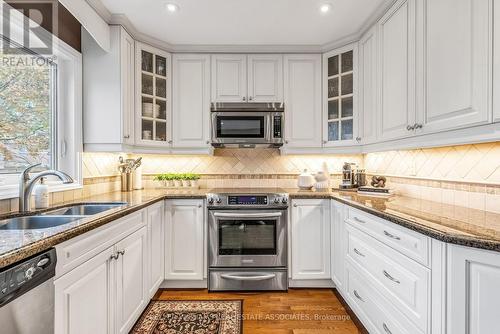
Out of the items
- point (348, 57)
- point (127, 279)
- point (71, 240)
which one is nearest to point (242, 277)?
point (127, 279)

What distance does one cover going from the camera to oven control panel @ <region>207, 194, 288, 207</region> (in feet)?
8.51

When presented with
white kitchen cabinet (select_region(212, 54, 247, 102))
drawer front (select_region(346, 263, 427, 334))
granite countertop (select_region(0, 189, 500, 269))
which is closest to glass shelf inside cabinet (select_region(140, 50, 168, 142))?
white kitchen cabinet (select_region(212, 54, 247, 102))

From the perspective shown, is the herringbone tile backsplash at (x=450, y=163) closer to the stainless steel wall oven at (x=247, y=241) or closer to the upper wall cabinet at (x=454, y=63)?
the upper wall cabinet at (x=454, y=63)

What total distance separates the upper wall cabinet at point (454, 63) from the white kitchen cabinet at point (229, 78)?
1670 millimetres

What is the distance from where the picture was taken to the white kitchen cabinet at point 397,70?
1.81 meters

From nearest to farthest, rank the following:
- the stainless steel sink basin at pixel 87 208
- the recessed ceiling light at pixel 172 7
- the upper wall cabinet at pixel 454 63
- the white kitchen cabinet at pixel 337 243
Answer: the upper wall cabinet at pixel 454 63
the stainless steel sink basin at pixel 87 208
the recessed ceiling light at pixel 172 7
the white kitchen cabinet at pixel 337 243

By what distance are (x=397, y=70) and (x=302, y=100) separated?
1.06 meters

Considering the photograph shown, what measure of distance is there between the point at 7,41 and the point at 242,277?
2504mm

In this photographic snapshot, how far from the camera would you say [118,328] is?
166 centimetres

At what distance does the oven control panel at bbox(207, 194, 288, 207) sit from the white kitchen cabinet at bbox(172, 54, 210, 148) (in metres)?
0.66

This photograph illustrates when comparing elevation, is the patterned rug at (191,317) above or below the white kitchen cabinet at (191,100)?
below

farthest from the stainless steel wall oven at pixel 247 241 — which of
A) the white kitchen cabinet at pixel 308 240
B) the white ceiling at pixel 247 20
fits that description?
the white ceiling at pixel 247 20

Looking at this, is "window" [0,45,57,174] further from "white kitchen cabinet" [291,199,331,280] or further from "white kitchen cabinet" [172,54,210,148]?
"white kitchen cabinet" [291,199,331,280]

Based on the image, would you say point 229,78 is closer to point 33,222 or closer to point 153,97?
point 153,97
